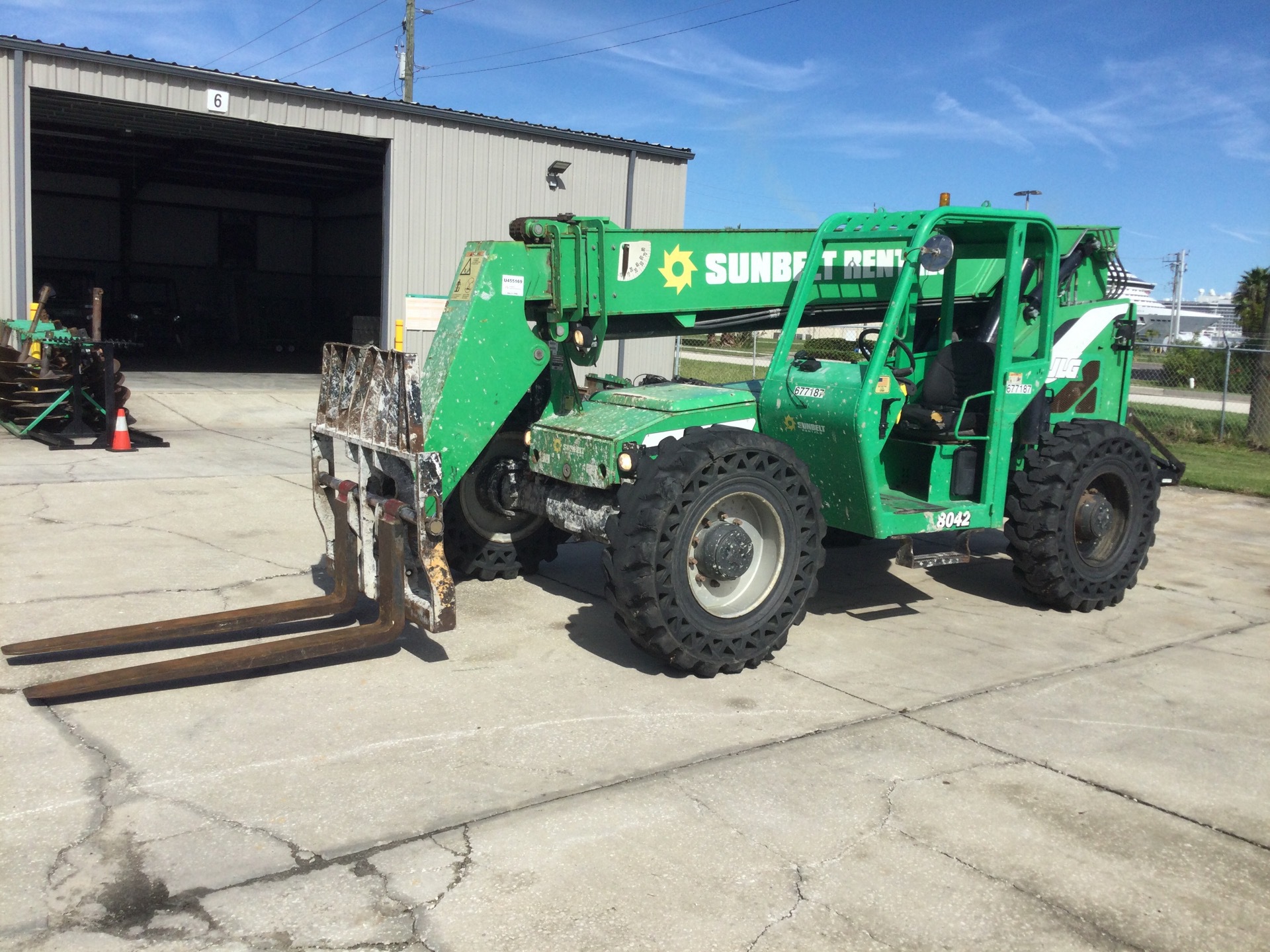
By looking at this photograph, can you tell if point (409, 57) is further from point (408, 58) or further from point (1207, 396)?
point (1207, 396)

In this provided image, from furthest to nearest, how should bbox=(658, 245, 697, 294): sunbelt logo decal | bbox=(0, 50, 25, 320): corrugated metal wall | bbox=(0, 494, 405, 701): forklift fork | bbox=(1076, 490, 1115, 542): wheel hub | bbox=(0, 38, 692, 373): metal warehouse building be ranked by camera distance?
bbox=(0, 38, 692, 373): metal warehouse building → bbox=(0, 50, 25, 320): corrugated metal wall → bbox=(1076, 490, 1115, 542): wheel hub → bbox=(658, 245, 697, 294): sunbelt logo decal → bbox=(0, 494, 405, 701): forklift fork

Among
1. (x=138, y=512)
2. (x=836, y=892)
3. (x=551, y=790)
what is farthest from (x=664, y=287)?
(x=138, y=512)

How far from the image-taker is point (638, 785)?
14.4ft

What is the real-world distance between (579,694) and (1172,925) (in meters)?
2.76

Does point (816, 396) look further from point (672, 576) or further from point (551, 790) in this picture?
point (551, 790)

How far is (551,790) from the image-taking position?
4.30m

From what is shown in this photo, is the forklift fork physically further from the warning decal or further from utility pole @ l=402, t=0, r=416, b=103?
utility pole @ l=402, t=0, r=416, b=103

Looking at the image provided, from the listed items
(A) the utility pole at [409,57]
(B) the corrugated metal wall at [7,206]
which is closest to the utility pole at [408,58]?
(A) the utility pole at [409,57]

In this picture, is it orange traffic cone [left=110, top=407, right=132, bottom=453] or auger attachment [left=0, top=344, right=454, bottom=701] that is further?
orange traffic cone [left=110, top=407, right=132, bottom=453]

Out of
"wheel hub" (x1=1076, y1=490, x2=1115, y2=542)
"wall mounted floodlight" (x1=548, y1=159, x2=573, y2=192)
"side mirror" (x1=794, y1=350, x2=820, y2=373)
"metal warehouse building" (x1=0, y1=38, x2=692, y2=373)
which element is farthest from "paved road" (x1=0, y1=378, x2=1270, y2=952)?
"wall mounted floodlight" (x1=548, y1=159, x2=573, y2=192)

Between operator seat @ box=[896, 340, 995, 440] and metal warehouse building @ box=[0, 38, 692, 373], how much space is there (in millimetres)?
11482

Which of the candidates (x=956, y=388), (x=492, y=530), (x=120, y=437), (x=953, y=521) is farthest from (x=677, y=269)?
(x=120, y=437)

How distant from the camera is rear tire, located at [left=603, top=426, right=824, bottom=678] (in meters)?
5.34

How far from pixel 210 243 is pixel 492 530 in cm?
2990
